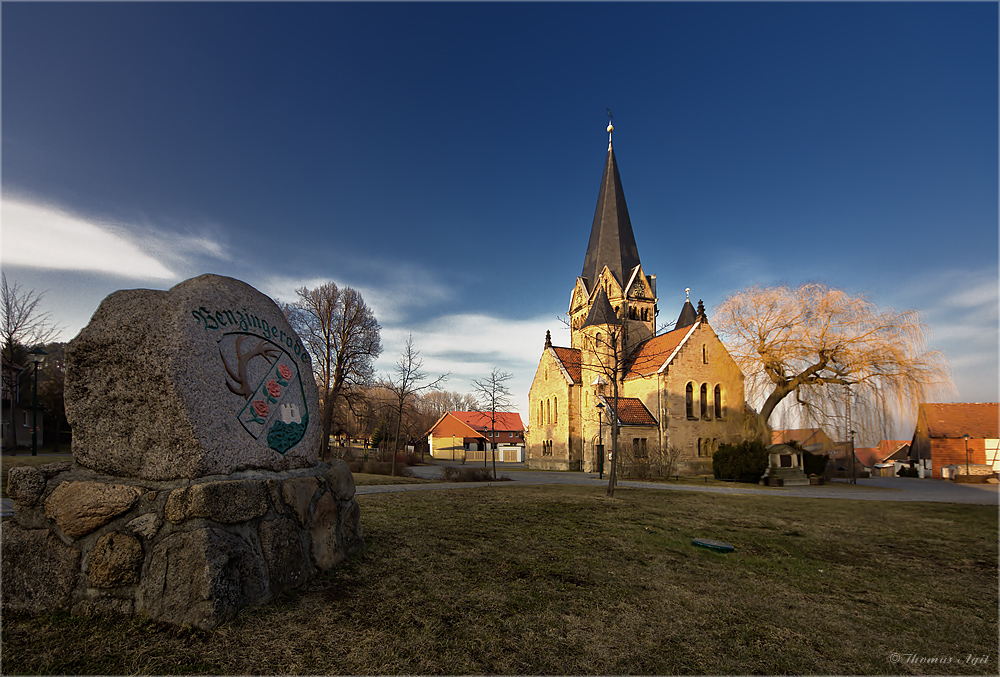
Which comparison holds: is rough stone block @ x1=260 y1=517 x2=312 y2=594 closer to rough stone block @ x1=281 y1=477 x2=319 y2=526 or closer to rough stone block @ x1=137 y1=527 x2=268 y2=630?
rough stone block @ x1=281 y1=477 x2=319 y2=526

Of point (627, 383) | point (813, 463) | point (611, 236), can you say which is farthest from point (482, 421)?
point (813, 463)

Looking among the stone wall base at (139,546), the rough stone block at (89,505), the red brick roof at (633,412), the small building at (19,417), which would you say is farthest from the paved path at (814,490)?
the small building at (19,417)

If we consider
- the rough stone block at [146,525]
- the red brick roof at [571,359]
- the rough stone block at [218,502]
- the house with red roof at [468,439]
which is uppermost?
the red brick roof at [571,359]

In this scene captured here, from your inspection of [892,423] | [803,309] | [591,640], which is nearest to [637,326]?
[803,309]

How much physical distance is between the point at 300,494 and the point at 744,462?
2451 cm

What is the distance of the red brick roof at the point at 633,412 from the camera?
110 ft

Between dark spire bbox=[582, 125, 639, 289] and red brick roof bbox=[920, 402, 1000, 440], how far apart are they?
83.5 ft

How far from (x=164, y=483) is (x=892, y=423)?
27820mm

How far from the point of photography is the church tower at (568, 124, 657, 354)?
4625cm

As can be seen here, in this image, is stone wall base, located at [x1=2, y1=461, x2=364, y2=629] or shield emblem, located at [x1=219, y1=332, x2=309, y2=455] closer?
stone wall base, located at [x1=2, y1=461, x2=364, y2=629]

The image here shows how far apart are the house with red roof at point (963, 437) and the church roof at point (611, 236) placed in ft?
82.8

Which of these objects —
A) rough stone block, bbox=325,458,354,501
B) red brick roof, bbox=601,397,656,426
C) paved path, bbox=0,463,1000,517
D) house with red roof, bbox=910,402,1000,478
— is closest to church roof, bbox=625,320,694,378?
red brick roof, bbox=601,397,656,426

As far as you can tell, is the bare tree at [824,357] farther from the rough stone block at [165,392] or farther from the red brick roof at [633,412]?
the rough stone block at [165,392]

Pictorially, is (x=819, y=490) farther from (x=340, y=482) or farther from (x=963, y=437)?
(x=963, y=437)
